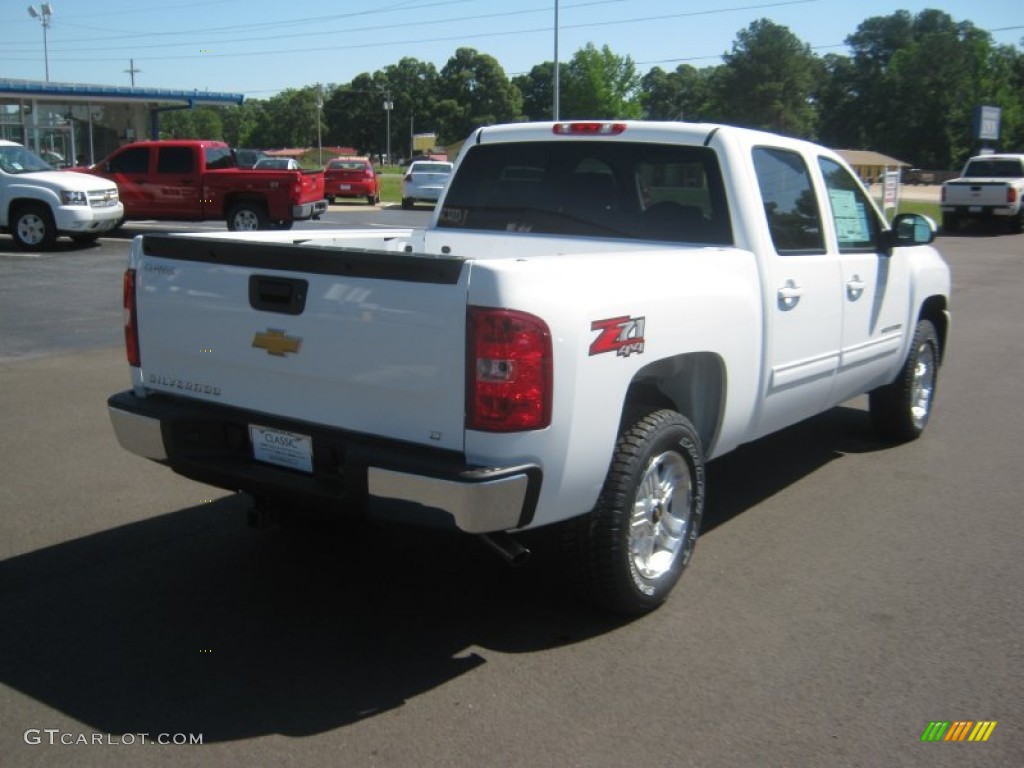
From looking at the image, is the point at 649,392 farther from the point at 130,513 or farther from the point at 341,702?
the point at 130,513

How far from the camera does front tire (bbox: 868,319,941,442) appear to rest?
6.61 meters

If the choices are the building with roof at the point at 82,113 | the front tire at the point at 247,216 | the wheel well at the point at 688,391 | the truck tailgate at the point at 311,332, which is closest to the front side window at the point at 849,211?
the wheel well at the point at 688,391

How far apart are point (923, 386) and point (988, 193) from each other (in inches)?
969

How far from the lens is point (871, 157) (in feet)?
125

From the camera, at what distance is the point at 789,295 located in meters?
4.84

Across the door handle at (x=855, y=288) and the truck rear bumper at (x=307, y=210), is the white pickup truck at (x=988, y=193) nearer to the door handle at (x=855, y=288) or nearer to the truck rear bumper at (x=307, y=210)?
the truck rear bumper at (x=307, y=210)

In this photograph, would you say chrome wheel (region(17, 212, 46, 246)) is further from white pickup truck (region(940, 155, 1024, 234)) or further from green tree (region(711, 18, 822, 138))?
green tree (region(711, 18, 822, 138))

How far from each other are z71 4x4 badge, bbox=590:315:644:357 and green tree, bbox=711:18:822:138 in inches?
4053

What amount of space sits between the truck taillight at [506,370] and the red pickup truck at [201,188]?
17.0 m

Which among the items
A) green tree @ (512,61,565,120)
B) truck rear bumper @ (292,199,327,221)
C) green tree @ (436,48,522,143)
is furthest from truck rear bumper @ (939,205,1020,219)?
green tree @ (436,48,522,143)

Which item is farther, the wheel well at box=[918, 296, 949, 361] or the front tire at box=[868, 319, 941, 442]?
the wheel well at box=[918, 296, 949, 361]

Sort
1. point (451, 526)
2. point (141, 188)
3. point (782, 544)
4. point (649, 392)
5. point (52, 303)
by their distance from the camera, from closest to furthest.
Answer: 1. point (451, 526)
2. point (649, 392)
3. point (782, 544)
4. point (52, 303)
5. point (141, 188)

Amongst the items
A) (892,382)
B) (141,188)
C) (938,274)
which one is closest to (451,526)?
(892,382)

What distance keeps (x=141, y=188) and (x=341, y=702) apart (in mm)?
18833
